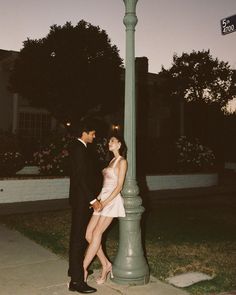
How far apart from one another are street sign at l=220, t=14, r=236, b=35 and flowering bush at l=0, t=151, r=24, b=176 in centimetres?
897

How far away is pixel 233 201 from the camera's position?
13469 mm

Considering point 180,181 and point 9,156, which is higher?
point 9,156

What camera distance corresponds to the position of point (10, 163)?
42.9 ft

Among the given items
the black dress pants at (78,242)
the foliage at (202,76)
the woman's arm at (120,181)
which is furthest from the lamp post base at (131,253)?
the foliage at (202,76)

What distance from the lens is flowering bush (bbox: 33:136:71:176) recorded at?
1384 centimetres

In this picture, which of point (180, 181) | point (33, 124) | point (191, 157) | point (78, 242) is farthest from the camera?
point (33, 124)

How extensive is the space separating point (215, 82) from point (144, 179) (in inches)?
1025

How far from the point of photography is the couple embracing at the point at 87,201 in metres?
4.82

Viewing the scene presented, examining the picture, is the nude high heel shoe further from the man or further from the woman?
the man

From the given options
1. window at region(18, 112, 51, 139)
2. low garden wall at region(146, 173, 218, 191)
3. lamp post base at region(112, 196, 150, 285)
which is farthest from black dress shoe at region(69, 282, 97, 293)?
window at region(18, 112, 51, 139)

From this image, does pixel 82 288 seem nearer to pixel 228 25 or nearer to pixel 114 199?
pixel 114 199

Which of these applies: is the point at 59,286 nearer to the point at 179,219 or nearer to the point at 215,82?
the point at 179,219

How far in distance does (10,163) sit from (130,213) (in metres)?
8.77

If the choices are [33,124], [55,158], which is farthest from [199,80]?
[55,158]
